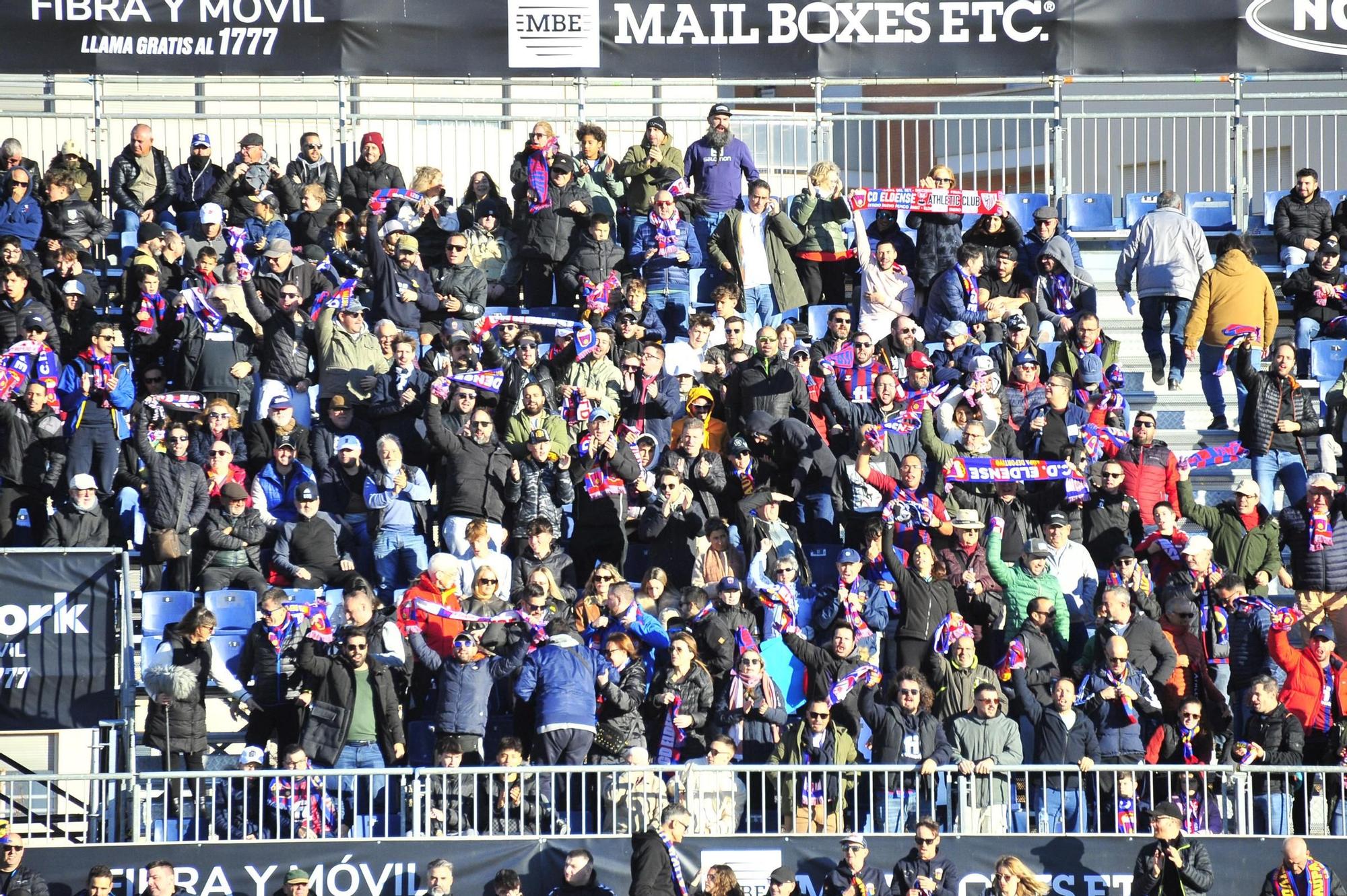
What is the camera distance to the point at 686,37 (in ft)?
67.2

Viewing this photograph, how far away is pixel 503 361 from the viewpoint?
17.1 meters

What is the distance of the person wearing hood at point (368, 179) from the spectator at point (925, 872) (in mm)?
8733

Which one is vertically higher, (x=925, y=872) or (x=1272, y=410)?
(x=1272, y=410)

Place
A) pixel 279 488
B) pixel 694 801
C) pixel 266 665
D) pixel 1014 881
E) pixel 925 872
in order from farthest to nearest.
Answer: pixel 279 488, pixel 266 665, pixel 694 801, pixel 925 872, pixel 1014 881

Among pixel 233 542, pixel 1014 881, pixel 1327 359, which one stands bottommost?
pixel 1014 881

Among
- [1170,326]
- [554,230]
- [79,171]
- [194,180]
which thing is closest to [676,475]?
[554,230]

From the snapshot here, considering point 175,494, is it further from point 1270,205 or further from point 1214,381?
point 1270,205

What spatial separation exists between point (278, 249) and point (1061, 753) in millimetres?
7797

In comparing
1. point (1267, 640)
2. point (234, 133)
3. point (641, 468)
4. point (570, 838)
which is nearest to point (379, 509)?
point (641, 468)

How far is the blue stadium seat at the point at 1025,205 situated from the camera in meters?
20.4

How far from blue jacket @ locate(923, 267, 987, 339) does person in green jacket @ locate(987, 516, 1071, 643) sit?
10.6 ft

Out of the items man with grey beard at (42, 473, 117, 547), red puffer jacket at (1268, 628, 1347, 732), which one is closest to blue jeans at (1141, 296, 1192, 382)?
red puffer jacket at (1268, 628, 1347, 732)

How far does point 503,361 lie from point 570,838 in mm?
4756

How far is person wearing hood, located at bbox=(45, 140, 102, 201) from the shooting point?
19.5 m
